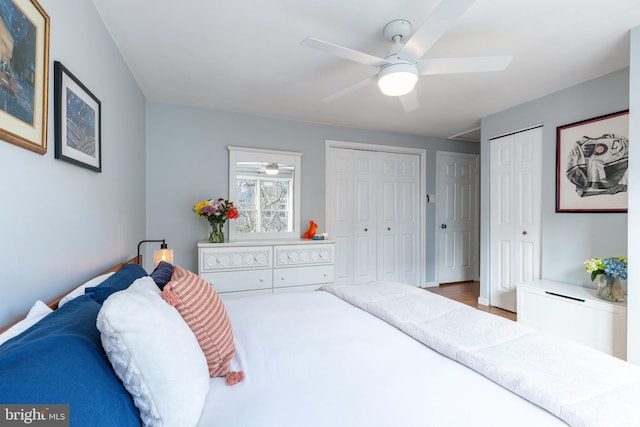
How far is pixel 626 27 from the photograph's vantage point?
2.02m

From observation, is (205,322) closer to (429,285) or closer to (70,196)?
(70,196)

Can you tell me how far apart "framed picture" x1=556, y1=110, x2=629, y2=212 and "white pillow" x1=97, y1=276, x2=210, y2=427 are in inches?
135

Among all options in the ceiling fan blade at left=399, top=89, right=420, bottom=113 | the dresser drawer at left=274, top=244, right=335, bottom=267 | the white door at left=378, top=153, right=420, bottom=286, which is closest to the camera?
the ceiling fan blade at left=399, top=89, right=420, bottom=113

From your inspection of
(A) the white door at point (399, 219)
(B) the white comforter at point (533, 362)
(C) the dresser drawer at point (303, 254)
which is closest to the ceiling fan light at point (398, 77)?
(B) the white comforter at point (533, 362)

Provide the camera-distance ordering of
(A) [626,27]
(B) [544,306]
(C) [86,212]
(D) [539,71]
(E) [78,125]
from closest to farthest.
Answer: (E) [78,125]
(C) [86,212]
(A) [626,27]
(D) [539,71]
(B) [544,306]

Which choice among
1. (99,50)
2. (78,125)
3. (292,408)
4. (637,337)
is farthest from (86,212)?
(637,337)

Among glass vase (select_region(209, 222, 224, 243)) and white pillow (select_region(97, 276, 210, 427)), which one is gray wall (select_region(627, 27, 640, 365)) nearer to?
white pillow (select_region(97, 276, 210, 427))

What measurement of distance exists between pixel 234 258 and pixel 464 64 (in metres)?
2.59

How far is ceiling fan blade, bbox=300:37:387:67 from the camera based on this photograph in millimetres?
1635

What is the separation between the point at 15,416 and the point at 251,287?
277 cm

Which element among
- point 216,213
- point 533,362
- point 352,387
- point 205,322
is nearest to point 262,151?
point 216,213

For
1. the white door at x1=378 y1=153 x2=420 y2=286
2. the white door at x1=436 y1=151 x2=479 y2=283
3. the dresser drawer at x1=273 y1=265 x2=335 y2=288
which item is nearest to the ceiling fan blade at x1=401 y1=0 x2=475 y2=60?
the dresser drawer at x1=273 y1=265 x2=335 y2=288

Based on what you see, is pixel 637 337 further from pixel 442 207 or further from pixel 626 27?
pixel 442 207

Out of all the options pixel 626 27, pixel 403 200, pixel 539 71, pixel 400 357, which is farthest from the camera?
pixel 403 200
